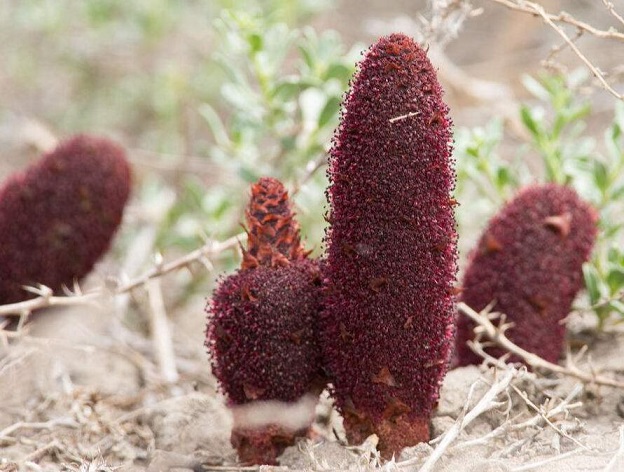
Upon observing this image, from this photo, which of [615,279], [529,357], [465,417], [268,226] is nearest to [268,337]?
[268,226]

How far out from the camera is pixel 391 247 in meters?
1.63

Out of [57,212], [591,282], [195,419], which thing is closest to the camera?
[195,419]

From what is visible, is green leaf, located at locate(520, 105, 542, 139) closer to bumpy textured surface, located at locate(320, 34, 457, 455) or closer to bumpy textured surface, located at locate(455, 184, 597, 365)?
bumpy textured surface, located at locate(455, 184, 597, 365)

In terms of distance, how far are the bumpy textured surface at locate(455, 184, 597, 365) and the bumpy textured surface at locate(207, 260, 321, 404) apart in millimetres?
600

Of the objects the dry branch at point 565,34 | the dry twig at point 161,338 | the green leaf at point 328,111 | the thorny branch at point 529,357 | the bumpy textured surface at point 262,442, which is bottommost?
the dry twig at point 161,338

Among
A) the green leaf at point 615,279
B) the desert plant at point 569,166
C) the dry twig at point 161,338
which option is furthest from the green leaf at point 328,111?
the green leaf at point 615,279

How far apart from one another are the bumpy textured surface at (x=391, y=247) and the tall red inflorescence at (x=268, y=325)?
0.06 m

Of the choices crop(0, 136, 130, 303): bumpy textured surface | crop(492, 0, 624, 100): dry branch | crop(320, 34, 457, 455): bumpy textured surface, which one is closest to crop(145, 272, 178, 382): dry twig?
crop(0, 136, 130, 303): bumpy textured surface

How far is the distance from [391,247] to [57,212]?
122 cm

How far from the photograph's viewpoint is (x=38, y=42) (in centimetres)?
A: 528

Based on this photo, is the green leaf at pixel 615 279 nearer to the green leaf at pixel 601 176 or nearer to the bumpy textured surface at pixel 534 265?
the bumpy textured surface at pixel 534 265

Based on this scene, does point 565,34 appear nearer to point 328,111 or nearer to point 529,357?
point 529,357

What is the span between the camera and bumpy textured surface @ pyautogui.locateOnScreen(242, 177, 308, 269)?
1.81 metres

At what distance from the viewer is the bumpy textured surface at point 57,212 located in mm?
2488
